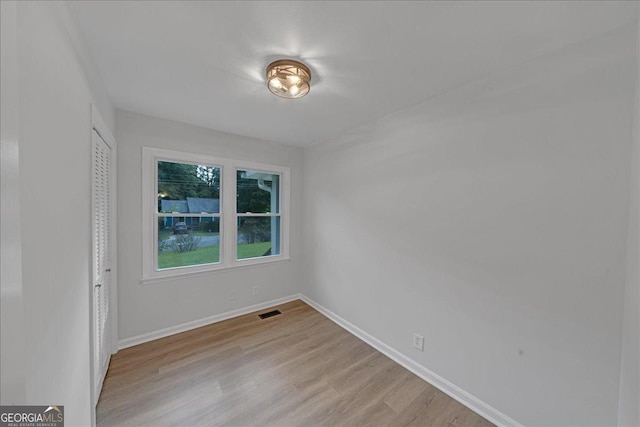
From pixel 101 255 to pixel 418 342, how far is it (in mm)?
2743

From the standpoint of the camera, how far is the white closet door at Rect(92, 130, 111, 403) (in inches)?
62.4

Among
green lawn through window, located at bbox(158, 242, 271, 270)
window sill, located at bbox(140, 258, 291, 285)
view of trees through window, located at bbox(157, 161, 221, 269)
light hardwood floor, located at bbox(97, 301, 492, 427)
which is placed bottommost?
light hardwood floor, located at bbox(97, 301, 492, 427)

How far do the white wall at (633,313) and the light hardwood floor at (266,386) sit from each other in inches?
35.1

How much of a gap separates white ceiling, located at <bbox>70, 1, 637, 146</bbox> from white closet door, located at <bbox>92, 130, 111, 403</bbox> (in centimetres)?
62

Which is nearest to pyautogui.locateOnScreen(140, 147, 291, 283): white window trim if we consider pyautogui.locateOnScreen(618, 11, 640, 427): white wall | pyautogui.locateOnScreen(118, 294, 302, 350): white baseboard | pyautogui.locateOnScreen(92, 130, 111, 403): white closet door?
pyautogui.locateOnScreen(92, 130, 111, 403): white closet door

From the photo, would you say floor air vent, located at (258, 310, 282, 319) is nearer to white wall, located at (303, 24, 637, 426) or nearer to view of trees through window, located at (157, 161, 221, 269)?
view of trees through window, located at (157, 161, 221, 269)

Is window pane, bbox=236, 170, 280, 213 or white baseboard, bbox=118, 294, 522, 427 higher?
window pane, bbox=236, 170, 280, 213

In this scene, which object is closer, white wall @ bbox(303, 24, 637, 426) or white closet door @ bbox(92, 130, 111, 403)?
white wall @ bbox(303, 24, 637, 426)

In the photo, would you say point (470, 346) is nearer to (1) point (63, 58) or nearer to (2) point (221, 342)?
(2) point (221, 342)

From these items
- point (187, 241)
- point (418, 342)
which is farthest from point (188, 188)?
point (418, 342)

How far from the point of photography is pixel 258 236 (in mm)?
3355

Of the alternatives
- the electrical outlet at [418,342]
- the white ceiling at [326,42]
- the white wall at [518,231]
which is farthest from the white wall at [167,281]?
the electrical outlet at [418,342]

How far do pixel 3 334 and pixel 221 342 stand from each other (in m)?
2.27

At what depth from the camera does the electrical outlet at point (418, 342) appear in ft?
6.66
